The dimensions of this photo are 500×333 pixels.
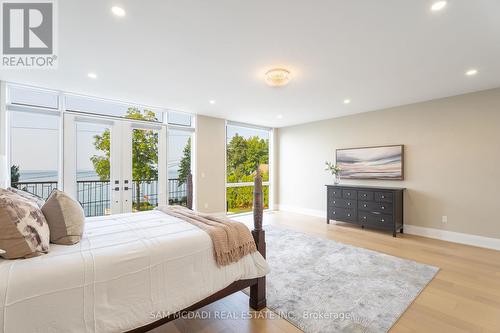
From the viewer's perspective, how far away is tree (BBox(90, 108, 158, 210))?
171 inches

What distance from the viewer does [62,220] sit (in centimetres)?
168

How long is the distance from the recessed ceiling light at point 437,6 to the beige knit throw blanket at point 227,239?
2.48 metres

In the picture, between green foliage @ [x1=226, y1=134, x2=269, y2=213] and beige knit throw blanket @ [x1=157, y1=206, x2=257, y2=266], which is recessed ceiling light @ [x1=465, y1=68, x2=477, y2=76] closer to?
beige knit throw blanket @ [x1=157, y1=206, x2=257, y2=266]

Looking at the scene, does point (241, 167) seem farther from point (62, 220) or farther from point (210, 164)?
point (62, 220)

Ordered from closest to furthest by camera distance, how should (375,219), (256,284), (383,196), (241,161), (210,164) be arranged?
(256,284)
(383,196)
(375,219)
(210,164)
(241,161)

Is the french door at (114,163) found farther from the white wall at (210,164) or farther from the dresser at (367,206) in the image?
the dresser at (367,206)

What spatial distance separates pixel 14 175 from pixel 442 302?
5.96 m

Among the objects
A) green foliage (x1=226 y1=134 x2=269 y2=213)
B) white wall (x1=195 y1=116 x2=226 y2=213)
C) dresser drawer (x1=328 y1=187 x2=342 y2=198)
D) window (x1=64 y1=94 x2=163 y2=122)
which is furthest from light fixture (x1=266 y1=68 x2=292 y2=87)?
green foliage (x1=226 y1=134 x2=269 y2=213)

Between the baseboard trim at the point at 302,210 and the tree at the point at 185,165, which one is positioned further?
the baseboard trim at the point at 302,210

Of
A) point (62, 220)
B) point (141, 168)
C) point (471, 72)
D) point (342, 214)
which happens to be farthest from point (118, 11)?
point (342, 214)

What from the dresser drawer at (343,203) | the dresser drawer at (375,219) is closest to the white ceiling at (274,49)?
the dresser drawer at (343,203)

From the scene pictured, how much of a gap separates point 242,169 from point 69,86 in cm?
423

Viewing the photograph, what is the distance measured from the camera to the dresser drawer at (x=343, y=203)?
4965 millimetres

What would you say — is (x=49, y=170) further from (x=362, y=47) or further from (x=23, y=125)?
(x=362, y=47)
